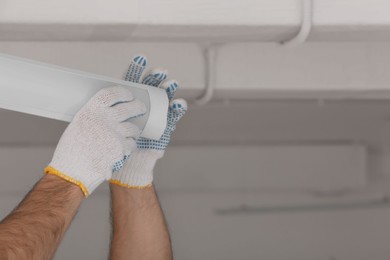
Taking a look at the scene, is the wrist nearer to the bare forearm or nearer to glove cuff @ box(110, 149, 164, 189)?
glove cuff @ box(110, 149, 164, 189)

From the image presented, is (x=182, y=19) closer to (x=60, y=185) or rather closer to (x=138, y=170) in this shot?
(x=60, y=185)

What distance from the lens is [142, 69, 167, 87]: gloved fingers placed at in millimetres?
1258

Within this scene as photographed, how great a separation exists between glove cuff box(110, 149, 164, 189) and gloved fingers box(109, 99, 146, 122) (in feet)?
0.98

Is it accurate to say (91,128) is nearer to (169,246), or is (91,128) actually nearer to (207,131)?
(169,246)

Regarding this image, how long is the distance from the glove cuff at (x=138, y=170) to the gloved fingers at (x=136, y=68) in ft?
0.73

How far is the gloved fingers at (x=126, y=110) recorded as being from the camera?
1.11 meters

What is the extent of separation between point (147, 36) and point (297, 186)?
242cm

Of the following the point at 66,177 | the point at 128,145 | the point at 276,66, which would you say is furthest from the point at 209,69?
the point at 66,177

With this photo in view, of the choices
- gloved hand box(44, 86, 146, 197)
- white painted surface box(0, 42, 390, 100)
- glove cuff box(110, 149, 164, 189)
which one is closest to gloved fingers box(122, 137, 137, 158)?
gloved hand box(44, 86, 146, 197)

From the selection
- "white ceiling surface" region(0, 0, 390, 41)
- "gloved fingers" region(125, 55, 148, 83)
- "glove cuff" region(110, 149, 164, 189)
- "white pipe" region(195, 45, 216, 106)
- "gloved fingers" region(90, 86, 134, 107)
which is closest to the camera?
"white ceiling surface" region(0, 0, 390, 41)

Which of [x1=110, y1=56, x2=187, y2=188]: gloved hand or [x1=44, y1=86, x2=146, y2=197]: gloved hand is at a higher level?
[x1=110, y1=56, x2=187, y2=188]: gloved hand

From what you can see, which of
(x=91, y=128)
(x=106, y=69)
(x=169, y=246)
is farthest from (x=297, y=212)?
(x=91, y=128)

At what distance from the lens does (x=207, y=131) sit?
Result: 3.05m

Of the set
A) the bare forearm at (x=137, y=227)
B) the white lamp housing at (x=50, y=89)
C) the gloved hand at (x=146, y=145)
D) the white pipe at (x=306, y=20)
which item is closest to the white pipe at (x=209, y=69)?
the gloved hand at (x=146, y=145)
